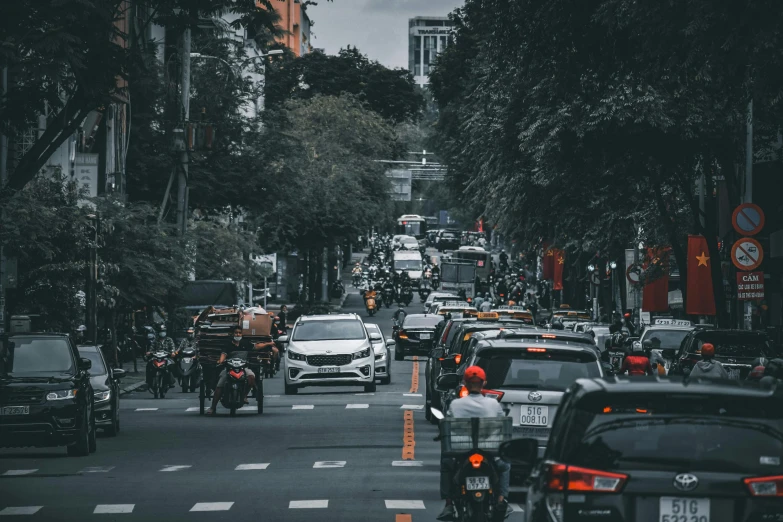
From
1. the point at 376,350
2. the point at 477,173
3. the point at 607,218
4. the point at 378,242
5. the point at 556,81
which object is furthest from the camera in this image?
the point at 378,242

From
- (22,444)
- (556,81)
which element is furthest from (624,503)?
(556,81)

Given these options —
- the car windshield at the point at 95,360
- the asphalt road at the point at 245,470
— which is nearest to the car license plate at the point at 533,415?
the asphalt road at the point at 245,470

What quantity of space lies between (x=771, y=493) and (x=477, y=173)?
5148cm

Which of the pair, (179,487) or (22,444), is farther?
(22,444)

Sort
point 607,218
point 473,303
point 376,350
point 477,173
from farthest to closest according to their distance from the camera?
point 473,303 < point 477,173 < point 607,218 < point 376,350

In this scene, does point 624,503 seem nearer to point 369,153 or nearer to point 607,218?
point 607,218

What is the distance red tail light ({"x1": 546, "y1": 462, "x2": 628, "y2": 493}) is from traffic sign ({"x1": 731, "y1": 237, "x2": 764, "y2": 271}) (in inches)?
907

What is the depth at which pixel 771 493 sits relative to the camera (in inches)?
307

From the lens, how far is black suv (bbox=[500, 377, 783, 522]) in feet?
25.5

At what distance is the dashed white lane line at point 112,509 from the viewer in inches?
571

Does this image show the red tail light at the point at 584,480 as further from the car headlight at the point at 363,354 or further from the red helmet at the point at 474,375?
the car headlight at the point at 363,354

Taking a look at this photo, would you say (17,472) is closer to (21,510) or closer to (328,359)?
(21,510)

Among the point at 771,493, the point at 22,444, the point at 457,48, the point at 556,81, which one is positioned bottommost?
the point at 22,444

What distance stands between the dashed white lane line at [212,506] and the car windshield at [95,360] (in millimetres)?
10164
